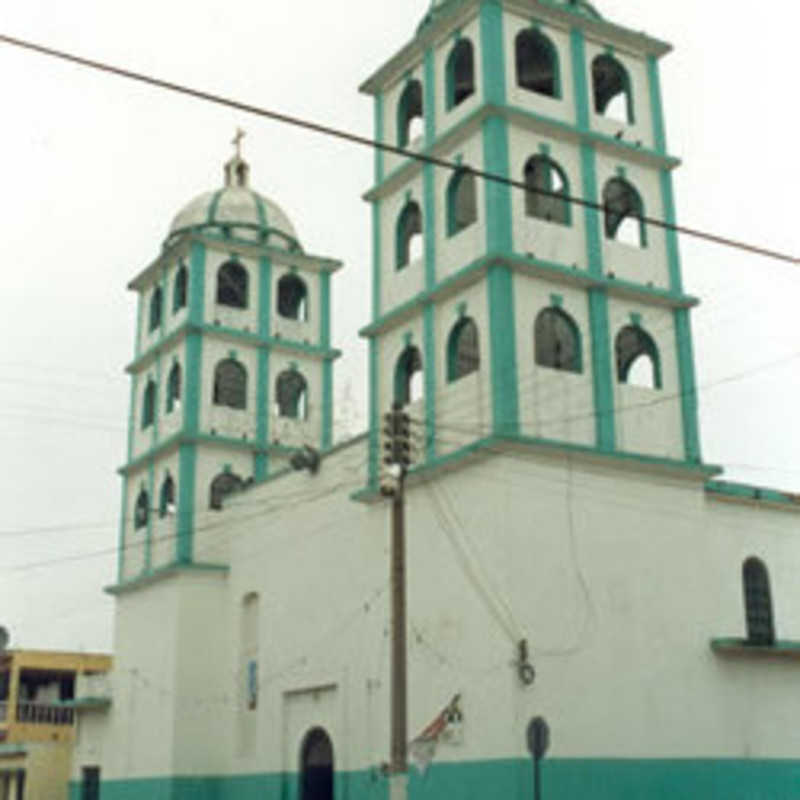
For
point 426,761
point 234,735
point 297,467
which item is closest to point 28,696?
point 234,735

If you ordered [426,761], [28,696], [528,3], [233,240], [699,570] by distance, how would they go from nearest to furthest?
[426,761] → [699,570] → [528,3] → [233,240] → [28,696]

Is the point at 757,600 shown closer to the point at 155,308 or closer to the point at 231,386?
the point at 231,386

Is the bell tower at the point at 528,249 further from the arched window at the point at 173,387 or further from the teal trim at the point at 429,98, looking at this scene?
the arched window at the point at 173,387

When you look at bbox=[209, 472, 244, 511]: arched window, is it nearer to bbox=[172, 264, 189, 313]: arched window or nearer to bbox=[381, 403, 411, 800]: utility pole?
bbox=[172, 264, 189, 313]: arched window

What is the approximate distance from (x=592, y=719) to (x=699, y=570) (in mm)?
4311

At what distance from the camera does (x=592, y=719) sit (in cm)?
2308

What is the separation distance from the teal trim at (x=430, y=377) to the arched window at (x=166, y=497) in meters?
12.8

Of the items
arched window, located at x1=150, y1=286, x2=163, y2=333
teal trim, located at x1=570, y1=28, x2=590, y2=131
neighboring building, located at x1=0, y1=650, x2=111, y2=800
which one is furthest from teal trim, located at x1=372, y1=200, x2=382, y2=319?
neighboring building, located at x1=0, y1=650, x2=111, y2=800

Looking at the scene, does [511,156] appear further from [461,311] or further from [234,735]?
[234,735]

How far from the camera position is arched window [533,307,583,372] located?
84.3 ft

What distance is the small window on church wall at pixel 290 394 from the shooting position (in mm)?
38906

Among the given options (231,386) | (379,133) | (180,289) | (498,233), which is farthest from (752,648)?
(180,289)

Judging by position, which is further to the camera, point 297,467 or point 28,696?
point 28,696

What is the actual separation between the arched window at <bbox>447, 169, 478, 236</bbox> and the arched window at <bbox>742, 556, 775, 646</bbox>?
9.80 m
